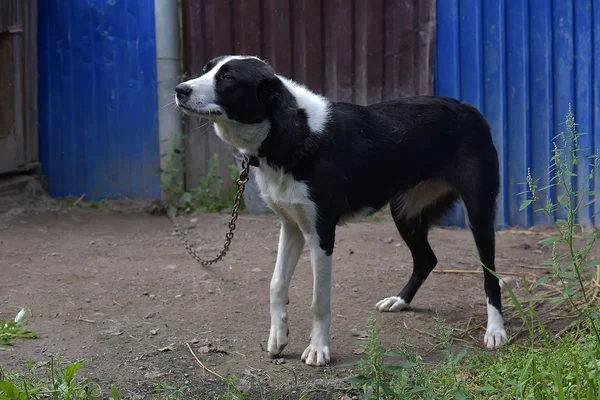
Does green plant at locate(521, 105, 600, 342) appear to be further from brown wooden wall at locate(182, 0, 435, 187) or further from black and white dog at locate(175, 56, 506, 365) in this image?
brown wooden wall at locate(182, 0, 435, 187)

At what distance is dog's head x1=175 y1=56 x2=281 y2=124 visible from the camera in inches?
149

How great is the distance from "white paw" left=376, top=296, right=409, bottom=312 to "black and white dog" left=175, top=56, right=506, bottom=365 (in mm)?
555

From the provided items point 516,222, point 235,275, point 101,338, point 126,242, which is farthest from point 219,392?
point 516,222

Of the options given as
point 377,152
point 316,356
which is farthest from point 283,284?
point 377,152

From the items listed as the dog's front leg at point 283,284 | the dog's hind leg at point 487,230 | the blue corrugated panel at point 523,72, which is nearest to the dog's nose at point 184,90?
the dog's front leg at point 283,284

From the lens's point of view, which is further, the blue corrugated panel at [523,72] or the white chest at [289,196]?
the blue corrugated panel at [523,72]

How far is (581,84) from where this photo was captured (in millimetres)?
6504

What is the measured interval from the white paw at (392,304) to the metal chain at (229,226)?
937 mm

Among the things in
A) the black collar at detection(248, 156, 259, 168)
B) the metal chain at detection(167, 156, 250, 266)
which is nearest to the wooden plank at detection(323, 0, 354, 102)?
the metal chain at detection(167, 156, 250, 266)

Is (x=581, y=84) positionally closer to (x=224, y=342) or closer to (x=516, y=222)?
(x=516, y=222)

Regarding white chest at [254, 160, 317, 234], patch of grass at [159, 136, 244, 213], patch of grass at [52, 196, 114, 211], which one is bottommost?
patch of grass at [52, 196, 114, 211]

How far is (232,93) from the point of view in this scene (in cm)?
383

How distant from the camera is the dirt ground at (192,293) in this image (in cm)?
398

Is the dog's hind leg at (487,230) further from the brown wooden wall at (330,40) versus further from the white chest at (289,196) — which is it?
the brown wooden wall at (330,40)
